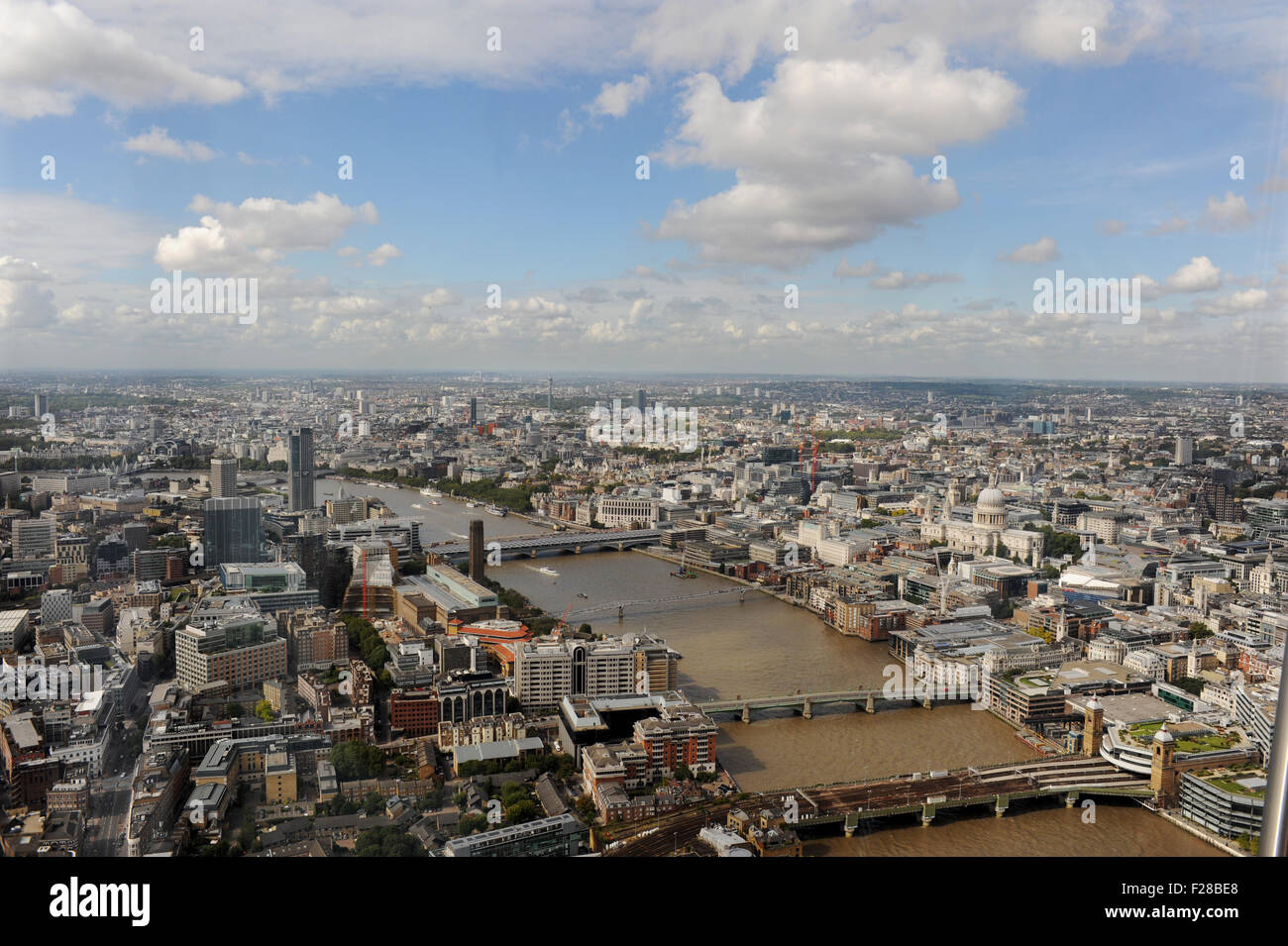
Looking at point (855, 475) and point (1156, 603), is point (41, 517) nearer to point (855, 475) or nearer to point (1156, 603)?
point (1156, 603)

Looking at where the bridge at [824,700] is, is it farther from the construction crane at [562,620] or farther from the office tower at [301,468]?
the office tower at [301,468]

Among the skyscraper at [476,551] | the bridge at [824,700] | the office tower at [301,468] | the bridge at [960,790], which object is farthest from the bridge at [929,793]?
the office tower at [301,468]

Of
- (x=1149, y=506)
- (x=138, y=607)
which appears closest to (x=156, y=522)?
(x=138, y=607)

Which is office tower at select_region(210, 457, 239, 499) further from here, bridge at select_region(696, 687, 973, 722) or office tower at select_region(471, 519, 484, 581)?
bridge at select_region(696, 687, 973, 722)

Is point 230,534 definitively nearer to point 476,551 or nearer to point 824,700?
point 476,551

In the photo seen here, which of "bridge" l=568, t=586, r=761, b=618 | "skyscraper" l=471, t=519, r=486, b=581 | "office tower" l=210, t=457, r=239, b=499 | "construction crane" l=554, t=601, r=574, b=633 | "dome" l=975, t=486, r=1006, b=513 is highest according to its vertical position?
"office tower" l=210, t=457, r=239, b=499

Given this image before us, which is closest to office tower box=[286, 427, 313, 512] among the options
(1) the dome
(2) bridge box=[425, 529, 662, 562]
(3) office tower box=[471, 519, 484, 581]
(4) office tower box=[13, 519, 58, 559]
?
(2) bridge box=[425, 529, 662, 562]
